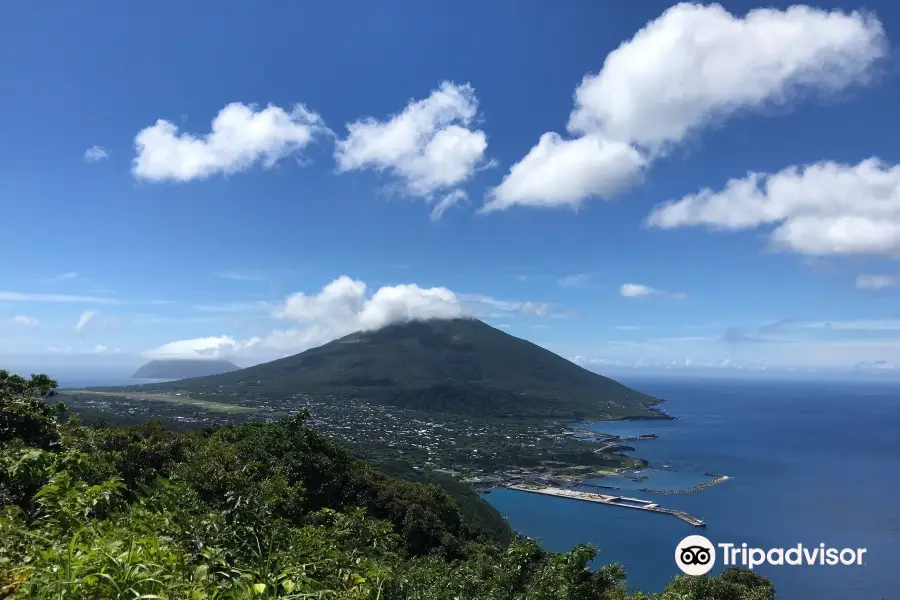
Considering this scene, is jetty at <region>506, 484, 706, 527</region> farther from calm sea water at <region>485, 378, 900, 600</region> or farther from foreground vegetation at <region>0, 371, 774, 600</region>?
foreground vegetation at <region>0, 371, 774, 600</region>

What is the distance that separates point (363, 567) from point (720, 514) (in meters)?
94.8

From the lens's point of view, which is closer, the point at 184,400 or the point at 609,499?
the point at 609,499

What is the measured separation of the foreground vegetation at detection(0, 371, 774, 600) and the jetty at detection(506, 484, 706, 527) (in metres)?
70.5

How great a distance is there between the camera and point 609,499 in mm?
90625

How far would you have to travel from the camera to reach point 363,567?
634cm

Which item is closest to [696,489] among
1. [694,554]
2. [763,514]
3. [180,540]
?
[763,514]

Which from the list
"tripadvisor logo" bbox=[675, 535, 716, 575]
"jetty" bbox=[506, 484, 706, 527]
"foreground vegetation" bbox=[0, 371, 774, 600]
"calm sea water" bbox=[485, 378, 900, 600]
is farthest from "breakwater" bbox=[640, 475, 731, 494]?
A: "tripadvisor logo" bbox=[675, 535, 716, 575]

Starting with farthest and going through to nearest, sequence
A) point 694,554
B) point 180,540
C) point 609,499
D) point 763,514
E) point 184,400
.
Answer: point 184,400, point 609,499, point 763,514, point 694,554, point 180,540

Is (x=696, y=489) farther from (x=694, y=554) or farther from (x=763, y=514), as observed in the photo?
(x=694, y=554)

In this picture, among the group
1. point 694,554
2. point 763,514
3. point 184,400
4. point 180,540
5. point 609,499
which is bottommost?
point 763,514

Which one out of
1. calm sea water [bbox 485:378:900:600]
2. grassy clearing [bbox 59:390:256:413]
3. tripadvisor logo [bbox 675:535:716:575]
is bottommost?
calm sea water [bbox 485:378:900:600]

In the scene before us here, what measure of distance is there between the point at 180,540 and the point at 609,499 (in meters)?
96.4

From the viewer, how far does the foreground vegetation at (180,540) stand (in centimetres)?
402

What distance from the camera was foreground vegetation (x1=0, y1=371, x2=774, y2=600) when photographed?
13.2 ft
